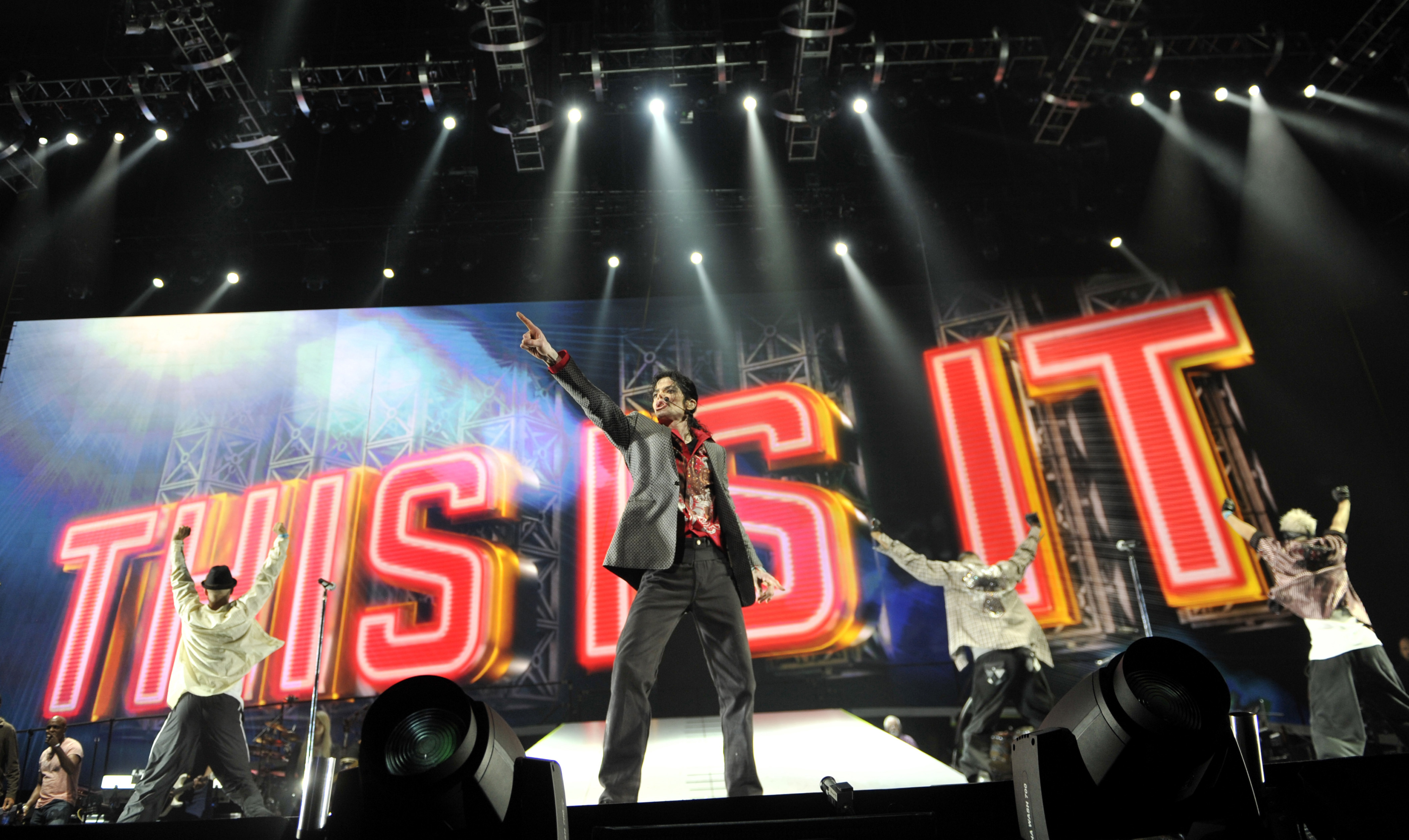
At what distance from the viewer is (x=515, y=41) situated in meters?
5.75

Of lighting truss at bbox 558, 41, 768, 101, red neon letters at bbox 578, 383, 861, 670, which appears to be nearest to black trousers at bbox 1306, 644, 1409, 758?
red neon letters at bbox 578, 383, 861, 670

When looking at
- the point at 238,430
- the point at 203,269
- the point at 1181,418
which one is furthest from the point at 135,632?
the point at 1181,418

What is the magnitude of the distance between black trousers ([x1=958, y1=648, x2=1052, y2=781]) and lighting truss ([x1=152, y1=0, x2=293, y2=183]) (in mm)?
6407

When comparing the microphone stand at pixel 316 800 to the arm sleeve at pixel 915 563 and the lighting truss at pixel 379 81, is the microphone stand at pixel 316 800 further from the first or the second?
the lighting truss at pixel 379 81

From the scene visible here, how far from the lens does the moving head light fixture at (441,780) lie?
5.25 ft

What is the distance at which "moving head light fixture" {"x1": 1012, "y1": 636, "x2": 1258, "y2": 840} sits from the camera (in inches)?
61.5

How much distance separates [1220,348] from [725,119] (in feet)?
14.8

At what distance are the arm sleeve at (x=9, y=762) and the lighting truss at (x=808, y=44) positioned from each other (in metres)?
6.42

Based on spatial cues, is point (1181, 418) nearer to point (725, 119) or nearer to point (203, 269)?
point (725, 119)

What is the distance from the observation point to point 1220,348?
22.0 feet

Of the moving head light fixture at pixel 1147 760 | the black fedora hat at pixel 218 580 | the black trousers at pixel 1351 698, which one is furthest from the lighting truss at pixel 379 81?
the black trousers at pixel 1351 698

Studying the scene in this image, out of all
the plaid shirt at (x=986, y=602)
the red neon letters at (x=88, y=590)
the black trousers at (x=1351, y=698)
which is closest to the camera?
the black trousers at (x=1351, y=698)

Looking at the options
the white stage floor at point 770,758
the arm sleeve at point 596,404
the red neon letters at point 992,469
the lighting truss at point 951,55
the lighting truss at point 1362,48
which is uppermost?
the lighting truss at point 951,55

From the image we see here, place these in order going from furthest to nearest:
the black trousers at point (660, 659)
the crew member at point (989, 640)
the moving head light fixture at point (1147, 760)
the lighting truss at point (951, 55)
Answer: the lighting truss at point (951, 55)
the crew member at point (989, 640)
the black trousers at point (660, 659)
the moving head light fixture at point (1147, 760)
